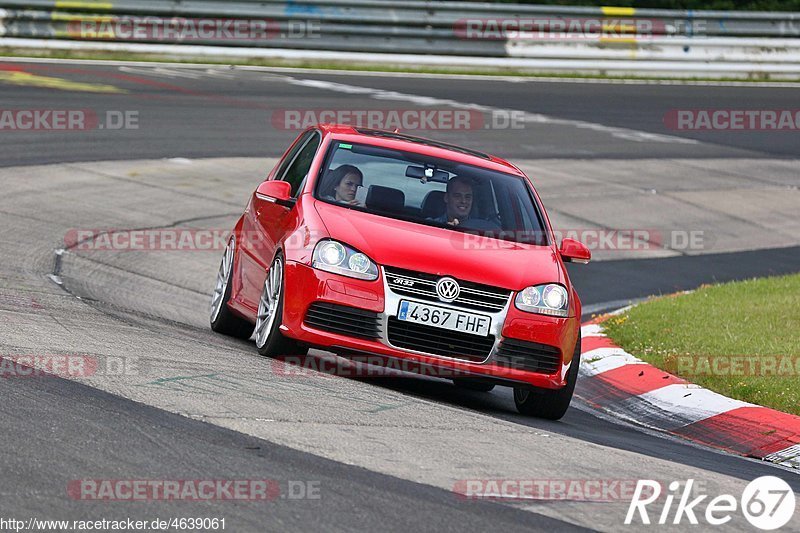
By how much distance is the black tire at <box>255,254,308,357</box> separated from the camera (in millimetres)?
8062

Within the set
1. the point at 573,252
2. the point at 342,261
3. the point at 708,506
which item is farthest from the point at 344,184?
the point at 708,506

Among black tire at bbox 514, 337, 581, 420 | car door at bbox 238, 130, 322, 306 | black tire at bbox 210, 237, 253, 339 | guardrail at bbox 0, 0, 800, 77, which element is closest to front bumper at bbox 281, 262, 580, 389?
black tire at bbox 514, 337, 581, 420

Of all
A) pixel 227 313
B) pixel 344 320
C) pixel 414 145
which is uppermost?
pixel 414 145

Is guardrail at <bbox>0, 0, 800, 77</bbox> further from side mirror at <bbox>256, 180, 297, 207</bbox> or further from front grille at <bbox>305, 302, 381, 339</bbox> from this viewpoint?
front grille at <bbox>305, 302, 381, 339</bbox>

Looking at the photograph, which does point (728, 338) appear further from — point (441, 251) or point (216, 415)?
point (216, 415)

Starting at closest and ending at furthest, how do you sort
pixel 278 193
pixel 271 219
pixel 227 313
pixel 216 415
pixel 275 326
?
pixel 216 415 → pixel 275 326 → pixel 278 193 → pixel 271 219 → pixel 227 313

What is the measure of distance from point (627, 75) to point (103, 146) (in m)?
14.3

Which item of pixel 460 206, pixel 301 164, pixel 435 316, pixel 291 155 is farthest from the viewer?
pixel 291 155

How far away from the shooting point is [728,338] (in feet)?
33.5

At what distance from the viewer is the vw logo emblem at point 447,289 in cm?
772

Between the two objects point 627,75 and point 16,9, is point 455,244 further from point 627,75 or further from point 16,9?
point 627,75

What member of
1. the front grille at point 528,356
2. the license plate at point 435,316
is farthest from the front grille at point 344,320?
the front grille at point 528,356

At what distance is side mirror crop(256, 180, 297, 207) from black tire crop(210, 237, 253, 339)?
1.03m

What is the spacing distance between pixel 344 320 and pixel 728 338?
3.70m
